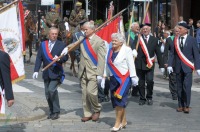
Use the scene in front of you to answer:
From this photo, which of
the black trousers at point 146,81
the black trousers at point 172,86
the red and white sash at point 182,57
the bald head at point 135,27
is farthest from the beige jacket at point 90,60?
the black trousers at point 172,86

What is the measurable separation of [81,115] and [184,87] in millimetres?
2293

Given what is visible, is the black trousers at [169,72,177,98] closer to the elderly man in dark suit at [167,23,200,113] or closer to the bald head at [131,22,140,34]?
the bald head at [131,22,140,34]

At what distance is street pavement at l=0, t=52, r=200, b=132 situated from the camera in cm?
893

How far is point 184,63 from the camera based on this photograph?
10.7 meters

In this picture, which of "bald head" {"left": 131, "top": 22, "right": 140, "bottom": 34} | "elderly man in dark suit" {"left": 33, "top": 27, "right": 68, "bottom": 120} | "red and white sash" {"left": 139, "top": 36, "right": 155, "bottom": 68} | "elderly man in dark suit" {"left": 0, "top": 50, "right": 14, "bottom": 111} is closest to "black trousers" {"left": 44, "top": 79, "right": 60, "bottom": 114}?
"elderly man in dark suit" {"left": 33, "top": 27, "right": 68, "bottom": 120}

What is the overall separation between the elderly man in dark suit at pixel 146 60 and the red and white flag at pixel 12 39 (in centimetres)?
366

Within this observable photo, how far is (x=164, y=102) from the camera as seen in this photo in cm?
1212

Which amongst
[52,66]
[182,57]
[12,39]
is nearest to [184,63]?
[182,57]

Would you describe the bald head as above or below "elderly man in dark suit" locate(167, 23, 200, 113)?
above

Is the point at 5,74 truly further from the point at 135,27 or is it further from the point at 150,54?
the point at 135,27

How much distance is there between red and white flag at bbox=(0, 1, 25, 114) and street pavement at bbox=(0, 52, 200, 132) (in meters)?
0.98

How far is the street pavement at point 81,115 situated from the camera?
8.93 metres

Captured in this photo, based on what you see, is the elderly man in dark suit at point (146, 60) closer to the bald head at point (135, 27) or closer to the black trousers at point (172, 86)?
the bald head at point (135, 27)

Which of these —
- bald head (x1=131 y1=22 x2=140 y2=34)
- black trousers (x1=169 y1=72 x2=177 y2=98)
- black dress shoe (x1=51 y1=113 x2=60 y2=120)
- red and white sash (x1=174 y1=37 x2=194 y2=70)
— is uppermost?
bald head (x1=131 y1=22 x2=140 y2=34)
